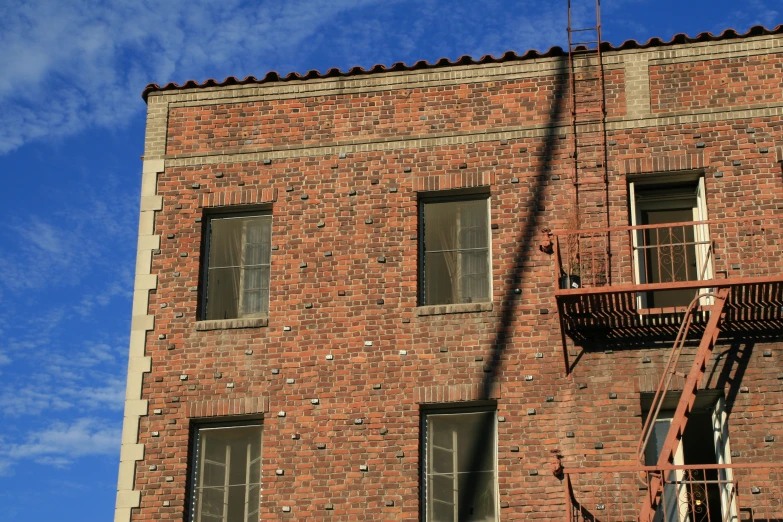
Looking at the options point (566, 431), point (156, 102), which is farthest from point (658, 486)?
point (156, 102)

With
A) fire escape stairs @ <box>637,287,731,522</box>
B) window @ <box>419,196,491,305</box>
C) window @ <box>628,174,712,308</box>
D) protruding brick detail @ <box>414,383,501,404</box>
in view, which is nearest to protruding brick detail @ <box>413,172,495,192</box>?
window @ <box>419,196,491,305</box>

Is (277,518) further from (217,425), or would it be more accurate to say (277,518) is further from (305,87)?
(305,87)

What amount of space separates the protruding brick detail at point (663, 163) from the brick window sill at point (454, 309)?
2.82m

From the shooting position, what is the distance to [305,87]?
20.3 meters

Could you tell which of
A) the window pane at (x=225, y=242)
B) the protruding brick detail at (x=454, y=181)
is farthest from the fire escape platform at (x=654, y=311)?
the window pane at (x=225, y=242)

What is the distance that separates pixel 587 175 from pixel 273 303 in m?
4.85

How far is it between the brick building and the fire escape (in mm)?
41

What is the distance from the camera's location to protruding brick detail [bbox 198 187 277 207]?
1959cm

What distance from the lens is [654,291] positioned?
17781 millimetres

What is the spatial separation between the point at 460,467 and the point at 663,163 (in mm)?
5203

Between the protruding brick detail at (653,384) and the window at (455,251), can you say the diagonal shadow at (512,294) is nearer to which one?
the window at (455,251)

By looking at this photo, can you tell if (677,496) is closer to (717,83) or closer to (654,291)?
(654,291)

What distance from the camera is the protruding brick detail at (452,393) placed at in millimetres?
17672

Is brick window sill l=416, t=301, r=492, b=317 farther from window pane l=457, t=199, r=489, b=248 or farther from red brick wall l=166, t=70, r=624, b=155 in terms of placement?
red brick wall l=166, t=70, r=624, b=155
